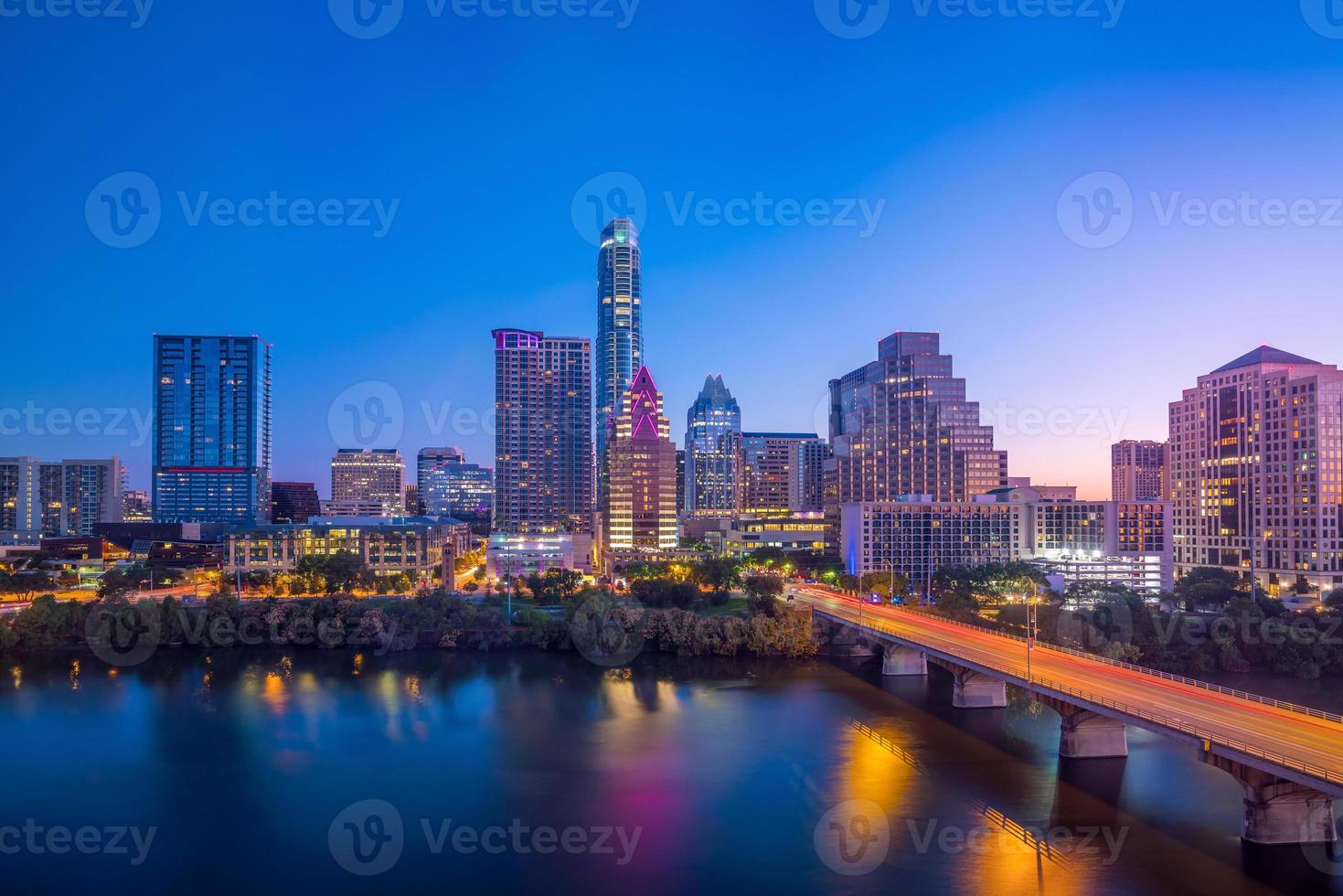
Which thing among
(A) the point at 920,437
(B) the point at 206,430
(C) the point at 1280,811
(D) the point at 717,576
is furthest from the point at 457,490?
(C) the point at 1280,811

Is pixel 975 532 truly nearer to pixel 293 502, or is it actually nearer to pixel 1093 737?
pixel 1093 737

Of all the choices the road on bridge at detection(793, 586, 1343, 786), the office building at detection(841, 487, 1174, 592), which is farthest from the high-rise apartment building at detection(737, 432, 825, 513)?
the road on bridge at detection(793, 586, 1343, 786)

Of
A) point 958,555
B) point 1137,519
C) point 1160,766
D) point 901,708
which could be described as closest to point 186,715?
point 901,708

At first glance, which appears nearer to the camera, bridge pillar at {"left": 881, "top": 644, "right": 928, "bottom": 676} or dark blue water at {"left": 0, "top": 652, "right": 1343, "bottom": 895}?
dark blue water at {"left": 0, "top": 652, "right": 1343, "bottom": 895}

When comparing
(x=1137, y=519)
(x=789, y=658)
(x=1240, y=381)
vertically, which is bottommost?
(x=789, y=658)

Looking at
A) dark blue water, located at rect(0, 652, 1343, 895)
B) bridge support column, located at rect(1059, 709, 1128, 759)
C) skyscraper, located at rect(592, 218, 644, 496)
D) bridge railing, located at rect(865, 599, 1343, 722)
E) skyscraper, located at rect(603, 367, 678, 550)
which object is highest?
skyscraper, located at rect(592, 218, 644, 496)

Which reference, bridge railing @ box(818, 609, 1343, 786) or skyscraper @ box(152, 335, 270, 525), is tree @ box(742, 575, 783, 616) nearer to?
bridge railing @ box(818, 609, 1343, 786)

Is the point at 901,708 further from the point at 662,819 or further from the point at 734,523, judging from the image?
the point at 734,523
